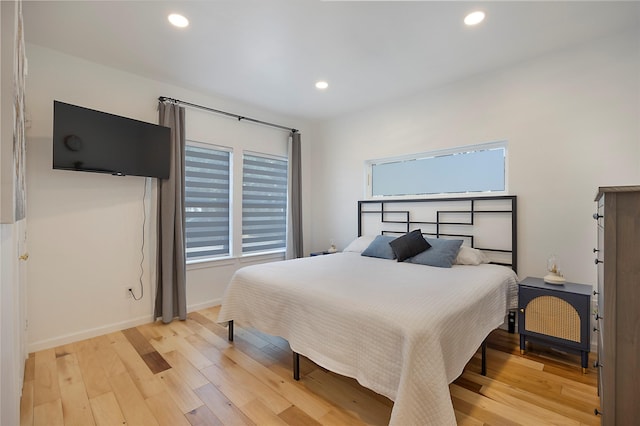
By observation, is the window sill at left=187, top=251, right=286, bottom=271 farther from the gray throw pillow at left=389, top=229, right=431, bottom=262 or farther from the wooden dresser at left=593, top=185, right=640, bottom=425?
the wooden dresser at left=593, top=185, right=640, bottom=425

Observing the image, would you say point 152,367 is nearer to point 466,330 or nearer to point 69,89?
point 466,330

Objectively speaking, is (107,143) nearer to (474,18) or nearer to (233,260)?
(233,260)

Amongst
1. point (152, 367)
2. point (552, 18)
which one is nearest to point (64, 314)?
point (152, 367)

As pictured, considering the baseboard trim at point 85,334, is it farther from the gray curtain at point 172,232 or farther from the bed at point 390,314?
the bed at point 390,314

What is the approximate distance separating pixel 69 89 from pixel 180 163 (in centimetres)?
113

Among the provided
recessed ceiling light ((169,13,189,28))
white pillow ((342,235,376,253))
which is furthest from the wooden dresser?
recessed ceiling light ((169,13,189,28))

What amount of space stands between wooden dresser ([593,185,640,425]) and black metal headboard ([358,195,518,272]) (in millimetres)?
1773

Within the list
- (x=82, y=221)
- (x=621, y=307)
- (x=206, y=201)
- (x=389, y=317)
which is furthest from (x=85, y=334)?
(x=621, y=307)

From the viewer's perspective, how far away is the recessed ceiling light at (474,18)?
2138mm

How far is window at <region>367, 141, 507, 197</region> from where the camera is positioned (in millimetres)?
3145

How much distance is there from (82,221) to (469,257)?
3.79m

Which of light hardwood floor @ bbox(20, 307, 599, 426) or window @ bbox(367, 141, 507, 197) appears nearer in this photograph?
light hardwood floor @ bbox(20, 307, 599, 426)

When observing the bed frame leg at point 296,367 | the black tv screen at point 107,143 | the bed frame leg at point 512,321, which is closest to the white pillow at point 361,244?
the bed frame leg at point 512,321

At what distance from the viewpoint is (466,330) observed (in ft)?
5.72
